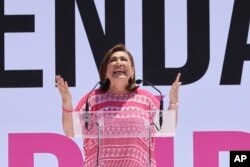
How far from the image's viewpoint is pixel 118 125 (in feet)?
8.61

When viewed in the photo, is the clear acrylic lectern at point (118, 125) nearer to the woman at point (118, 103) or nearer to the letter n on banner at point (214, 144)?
the woman at point (118, 103)

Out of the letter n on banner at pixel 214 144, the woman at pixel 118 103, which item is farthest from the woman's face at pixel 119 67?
the letter n on banner at pixel 214 144

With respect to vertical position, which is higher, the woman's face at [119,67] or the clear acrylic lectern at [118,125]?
the woman's face at [119,67]

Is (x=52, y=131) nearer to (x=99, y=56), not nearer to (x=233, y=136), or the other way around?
(x=99, y=56)

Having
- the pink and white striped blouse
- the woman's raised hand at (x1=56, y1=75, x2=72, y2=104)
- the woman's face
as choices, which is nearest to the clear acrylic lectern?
the pink and white striped blouse

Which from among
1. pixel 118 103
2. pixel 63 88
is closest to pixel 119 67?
pixel 118 103

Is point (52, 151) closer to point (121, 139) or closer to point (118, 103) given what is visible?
point (118, 103)

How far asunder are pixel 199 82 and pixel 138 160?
64.1 inches

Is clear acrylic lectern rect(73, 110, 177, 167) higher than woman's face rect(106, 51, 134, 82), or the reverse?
woman's face rect(106, 51, 134, 82)

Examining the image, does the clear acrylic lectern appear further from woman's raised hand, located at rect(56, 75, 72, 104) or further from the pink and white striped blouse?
woman's raised hand, located at rect(56, 75, 72, 104)

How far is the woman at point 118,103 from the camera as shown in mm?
2701

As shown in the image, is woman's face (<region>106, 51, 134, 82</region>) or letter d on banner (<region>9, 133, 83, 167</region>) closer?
woman's face (<region>106, 51, 134, 82</region>)

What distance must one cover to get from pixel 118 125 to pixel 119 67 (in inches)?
14.0

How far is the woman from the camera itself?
2701 millimetres
